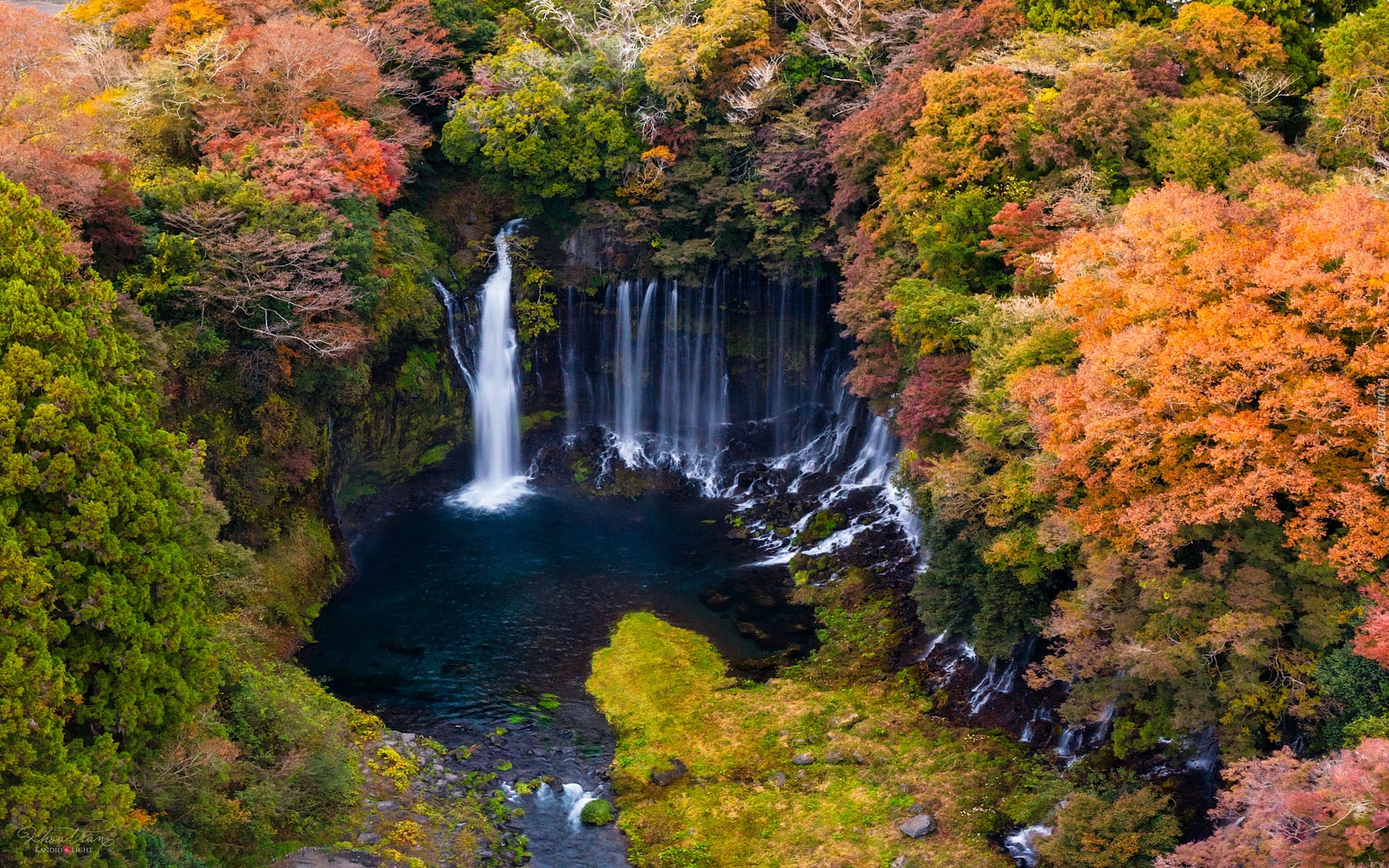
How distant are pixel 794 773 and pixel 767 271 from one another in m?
20.6

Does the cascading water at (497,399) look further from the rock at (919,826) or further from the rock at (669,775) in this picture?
the rock at (919,826)

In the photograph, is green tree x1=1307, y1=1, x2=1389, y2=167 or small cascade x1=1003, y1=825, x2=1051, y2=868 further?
green tree x1=1307, y1=1, x2=1389, y2=167

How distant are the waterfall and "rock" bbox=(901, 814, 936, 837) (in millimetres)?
22830

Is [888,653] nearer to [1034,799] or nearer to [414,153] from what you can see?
[1034,799]

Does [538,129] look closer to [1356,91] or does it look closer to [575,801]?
[575,801]

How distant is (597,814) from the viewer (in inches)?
877

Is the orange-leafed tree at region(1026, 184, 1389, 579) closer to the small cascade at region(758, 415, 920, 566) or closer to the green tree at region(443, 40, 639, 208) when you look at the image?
the small cascade at region(758, 415, 920, 566)

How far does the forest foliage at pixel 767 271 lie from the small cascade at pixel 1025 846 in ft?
3.25

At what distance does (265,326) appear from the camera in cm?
2719

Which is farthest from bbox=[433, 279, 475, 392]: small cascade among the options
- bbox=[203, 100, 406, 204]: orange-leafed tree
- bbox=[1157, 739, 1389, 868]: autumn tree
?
bbox=[1157, 739, 1389, 868]: autumn tree

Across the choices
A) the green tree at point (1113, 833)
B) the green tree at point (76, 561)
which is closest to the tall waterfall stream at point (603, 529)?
the green tree at point (1113, 833)

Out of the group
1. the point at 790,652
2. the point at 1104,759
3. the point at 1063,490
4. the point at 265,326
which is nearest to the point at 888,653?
the point at 790,652

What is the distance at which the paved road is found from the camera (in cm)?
4406

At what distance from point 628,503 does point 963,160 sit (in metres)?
19.0
